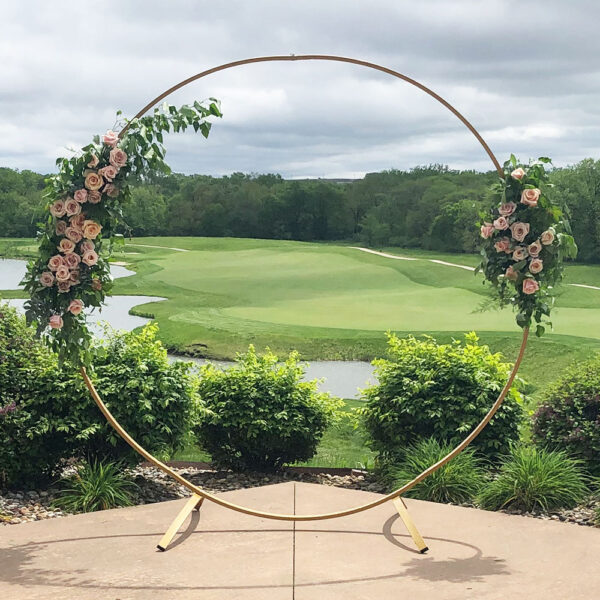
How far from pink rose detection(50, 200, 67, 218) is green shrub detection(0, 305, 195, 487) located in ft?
3.83

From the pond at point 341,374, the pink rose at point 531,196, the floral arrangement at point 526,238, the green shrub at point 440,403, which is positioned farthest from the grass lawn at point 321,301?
the pink rose at point 531,196

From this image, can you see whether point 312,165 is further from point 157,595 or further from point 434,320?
point 434,320

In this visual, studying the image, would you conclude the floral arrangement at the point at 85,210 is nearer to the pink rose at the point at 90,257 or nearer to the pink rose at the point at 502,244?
the pink rose at the point at 90,257

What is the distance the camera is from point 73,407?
6445 mm

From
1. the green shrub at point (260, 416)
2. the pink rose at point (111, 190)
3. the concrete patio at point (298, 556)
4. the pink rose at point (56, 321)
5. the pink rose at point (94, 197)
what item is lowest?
the concrete patio at point (298, 556)

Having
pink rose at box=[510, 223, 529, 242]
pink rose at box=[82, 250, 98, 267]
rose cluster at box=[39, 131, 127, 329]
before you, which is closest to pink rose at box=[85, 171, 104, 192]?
rose cluster at box=[39, 131, 127, 329]

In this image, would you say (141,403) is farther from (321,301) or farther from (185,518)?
(321,301)

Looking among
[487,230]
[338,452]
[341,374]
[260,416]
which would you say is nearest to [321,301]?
[341,374]

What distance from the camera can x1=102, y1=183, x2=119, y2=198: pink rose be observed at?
542cm

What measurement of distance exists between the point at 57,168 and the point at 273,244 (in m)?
8.72

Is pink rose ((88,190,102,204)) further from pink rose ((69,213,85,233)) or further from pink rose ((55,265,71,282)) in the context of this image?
pink rose ((55,265,71,282))

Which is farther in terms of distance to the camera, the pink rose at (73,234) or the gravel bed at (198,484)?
the gravel bed at (198,484)

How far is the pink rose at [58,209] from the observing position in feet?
17.8

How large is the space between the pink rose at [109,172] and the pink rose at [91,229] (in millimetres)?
294
